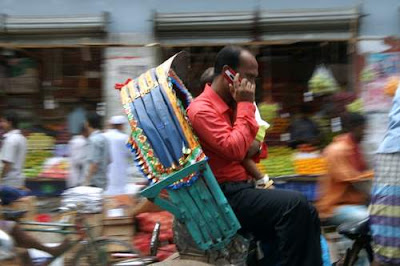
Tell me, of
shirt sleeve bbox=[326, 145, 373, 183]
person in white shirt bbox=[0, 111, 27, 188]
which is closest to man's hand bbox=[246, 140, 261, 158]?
shirt sleeve bbox=[326, 145, 373, 183]

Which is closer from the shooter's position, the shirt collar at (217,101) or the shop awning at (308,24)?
the shirt collar at (217,101)

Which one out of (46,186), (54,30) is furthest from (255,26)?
(46,186)

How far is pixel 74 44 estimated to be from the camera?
10.5 m

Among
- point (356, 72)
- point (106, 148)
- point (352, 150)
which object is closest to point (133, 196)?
point (106, 148)

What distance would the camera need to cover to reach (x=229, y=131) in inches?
134

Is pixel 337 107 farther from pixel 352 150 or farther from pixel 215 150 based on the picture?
pixel 215 150

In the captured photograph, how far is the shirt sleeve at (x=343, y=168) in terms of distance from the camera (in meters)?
5.91

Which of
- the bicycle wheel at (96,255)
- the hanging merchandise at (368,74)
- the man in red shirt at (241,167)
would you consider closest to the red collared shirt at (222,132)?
the man in red shirt at (241,167)

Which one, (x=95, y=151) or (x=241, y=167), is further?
(x=95, y=151)

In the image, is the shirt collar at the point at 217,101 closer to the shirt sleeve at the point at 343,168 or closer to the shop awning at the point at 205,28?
the shirt sleeve at the point at 343,168

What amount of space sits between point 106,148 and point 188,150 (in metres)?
5.09

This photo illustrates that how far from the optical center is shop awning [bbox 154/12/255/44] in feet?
34.3

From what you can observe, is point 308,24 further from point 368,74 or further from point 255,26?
point 368,74

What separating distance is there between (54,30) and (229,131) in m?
7.88
